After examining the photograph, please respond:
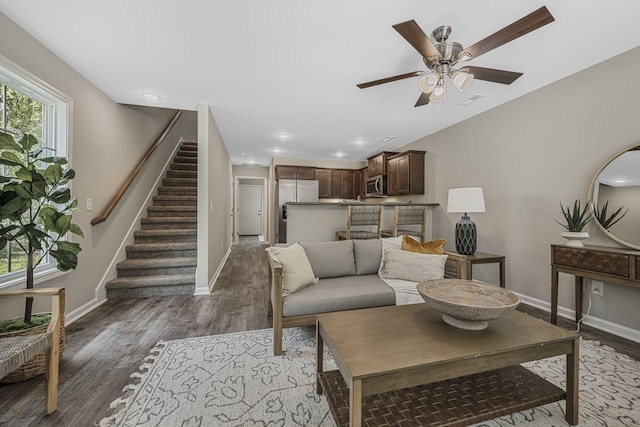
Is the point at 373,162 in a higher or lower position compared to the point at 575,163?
higher

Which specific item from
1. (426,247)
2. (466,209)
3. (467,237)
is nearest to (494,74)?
(466,209)

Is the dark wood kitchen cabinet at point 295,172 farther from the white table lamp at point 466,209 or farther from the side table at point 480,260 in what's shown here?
the side table at point 480,260

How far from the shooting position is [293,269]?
214cm

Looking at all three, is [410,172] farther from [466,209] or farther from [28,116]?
[28,116]

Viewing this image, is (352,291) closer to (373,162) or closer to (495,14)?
(495,14)

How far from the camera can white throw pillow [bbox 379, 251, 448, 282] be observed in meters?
2.38

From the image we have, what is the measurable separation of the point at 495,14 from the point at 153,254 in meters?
4.47

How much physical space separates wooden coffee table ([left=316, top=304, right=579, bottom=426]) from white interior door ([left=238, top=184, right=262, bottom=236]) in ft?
27.2

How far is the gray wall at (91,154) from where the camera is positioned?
2016 mm

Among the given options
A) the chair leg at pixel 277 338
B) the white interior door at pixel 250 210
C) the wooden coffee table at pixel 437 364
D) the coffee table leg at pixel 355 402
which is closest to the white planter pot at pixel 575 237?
the wooden coffee table at pixel 437 364

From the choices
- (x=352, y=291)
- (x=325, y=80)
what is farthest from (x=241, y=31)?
(x=352, y=291)

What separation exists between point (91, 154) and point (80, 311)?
1625mm

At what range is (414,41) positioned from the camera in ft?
5.38

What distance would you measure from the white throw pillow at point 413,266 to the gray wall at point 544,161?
1352 millimetres
